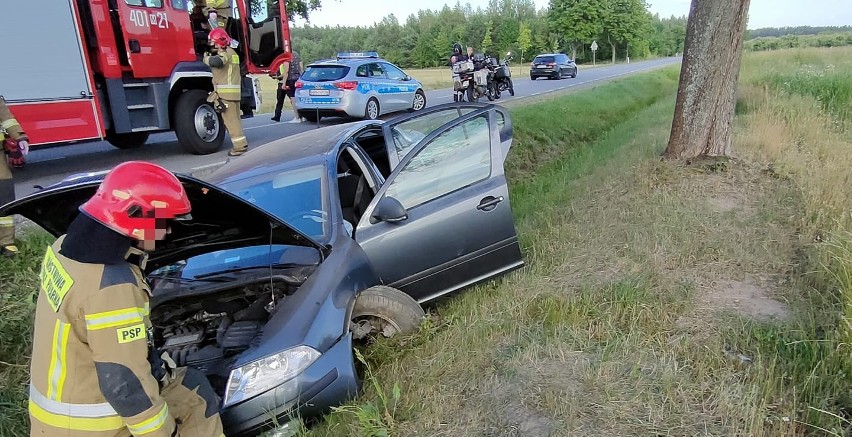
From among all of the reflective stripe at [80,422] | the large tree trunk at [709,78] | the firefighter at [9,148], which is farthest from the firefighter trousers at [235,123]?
the reflective stripe at [80,422]

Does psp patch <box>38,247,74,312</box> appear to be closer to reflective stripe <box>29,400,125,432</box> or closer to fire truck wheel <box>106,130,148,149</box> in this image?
reflective stripe <box>29,400,125,432</box>

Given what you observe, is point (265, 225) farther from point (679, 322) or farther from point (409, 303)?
point (679, 322)

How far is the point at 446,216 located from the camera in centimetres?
348

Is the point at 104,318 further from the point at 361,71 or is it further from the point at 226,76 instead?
the point at 361,71

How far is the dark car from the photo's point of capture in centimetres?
2918

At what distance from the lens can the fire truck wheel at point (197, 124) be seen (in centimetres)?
780

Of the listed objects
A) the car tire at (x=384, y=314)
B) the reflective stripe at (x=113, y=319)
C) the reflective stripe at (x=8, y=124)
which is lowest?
the car tire at (x=384, y=314)

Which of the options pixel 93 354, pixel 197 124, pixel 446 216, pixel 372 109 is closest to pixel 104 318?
pixel 93 354

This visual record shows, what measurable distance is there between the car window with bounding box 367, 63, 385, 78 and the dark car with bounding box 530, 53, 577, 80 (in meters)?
18.7

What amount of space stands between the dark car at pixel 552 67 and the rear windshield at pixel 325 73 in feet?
65.4

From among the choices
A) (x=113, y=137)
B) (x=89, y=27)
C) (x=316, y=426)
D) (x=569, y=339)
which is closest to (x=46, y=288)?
(x=316, y=426)

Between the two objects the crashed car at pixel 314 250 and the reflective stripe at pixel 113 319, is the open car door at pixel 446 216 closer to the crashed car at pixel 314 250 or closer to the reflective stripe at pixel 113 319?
the crashed car at pixel 314 250

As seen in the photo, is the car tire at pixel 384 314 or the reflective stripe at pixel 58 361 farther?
the car tire at pixel 384 314

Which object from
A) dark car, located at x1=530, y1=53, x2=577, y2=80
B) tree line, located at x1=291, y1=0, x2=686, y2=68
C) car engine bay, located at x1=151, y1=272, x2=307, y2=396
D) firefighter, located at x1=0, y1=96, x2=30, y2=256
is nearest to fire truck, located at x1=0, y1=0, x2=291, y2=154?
firefighter, located at x1=0, y1=96, x2=30, y2=256
